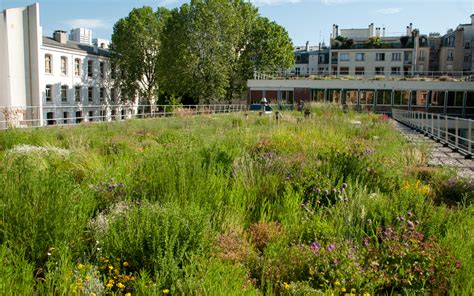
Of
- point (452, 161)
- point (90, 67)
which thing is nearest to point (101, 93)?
point (90, 67)

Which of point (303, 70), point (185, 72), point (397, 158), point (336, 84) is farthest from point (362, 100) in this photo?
point (397, 158)

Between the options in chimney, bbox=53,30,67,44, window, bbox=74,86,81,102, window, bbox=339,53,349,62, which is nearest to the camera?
chimney, bbox=53,30,67,44

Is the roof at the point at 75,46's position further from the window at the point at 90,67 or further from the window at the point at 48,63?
the window at the point at 48,63

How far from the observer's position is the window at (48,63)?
46562 millimetres

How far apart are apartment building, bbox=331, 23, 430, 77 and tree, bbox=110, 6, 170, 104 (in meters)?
34.8

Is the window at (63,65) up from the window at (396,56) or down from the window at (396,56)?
down

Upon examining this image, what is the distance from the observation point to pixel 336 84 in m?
57.4

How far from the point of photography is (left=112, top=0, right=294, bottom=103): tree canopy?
49156 millimetres

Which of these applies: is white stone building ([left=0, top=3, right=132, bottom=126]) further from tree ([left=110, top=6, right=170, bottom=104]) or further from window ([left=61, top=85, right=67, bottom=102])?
tree ([left=110, top=6, right=170, bottom=104])

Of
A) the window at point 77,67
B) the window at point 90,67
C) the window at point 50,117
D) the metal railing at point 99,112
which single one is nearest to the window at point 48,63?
the metal railing at point 99,112

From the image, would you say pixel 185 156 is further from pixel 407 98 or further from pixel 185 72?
pixel 407 98

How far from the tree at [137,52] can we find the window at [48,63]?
33.1 feet

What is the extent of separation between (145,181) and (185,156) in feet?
2.82

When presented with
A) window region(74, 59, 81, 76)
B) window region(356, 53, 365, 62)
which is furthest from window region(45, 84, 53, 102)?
window region(356, 53, 365, 62)
